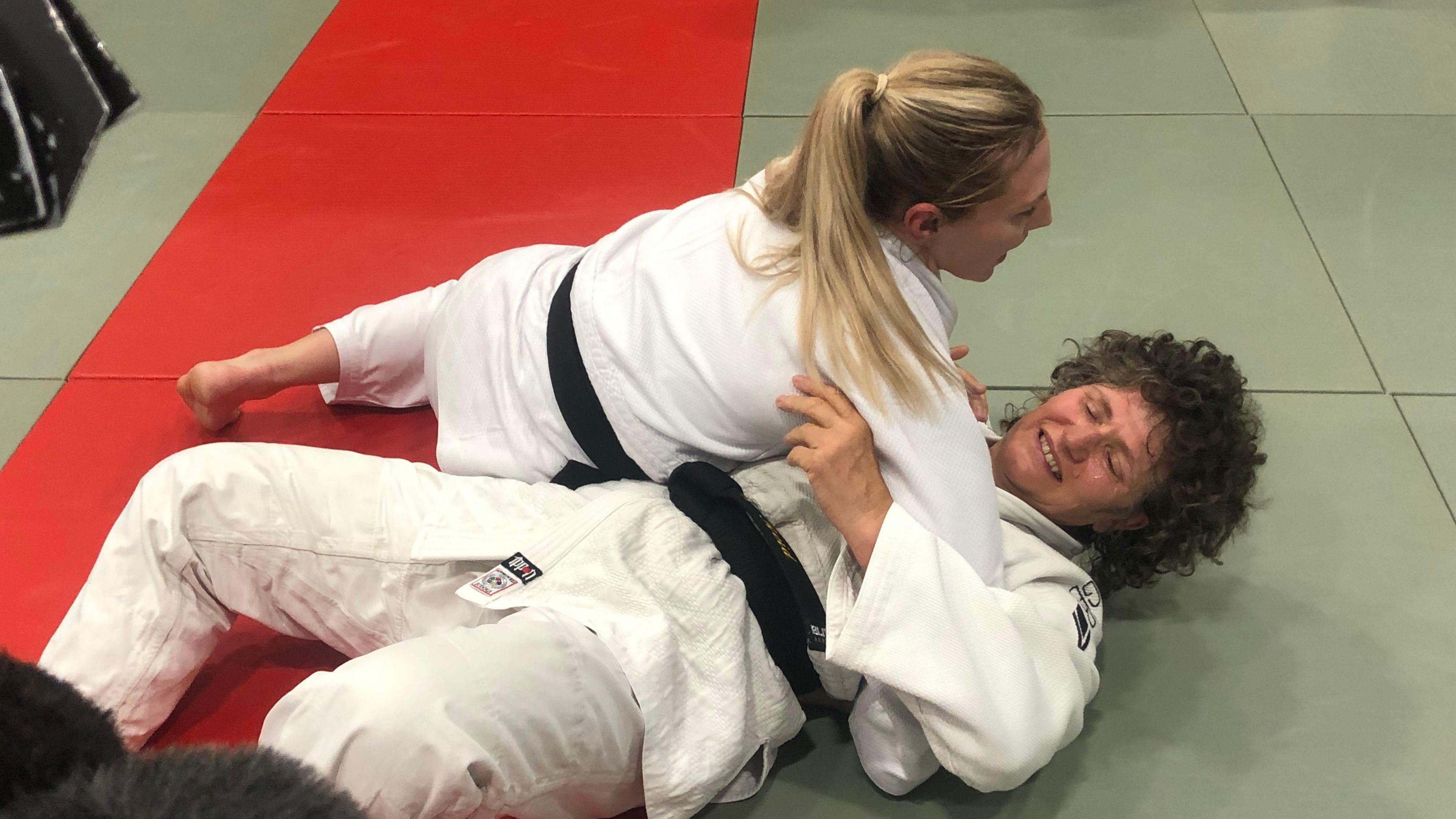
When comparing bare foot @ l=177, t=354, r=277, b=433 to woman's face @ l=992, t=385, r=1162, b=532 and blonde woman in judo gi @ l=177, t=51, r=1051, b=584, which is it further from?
woman's face @ l=992, t=385, r=1162, b=532

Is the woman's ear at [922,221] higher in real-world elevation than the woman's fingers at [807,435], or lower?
higher

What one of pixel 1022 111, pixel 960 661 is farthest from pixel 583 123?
pixel 960 661

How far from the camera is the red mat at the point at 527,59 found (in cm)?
304

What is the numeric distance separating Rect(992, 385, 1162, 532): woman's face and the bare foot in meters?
1.37

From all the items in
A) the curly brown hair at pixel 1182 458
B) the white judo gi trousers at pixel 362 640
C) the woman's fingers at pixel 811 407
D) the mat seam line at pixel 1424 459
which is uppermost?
the woman's fingers at pixel 811 407

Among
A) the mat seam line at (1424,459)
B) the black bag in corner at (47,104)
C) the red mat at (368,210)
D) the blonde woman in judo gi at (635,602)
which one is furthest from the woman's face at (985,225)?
the black bag in corner at (47,104)

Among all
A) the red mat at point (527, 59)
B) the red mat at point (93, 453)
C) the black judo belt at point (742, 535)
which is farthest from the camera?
the red mat at point (527, 59)

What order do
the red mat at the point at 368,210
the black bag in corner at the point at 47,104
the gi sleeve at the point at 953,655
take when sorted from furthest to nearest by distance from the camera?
the black bag in corner at the point at 47,104, the red mat at the point at 368,210, the gi sleeve at the point at 953,655

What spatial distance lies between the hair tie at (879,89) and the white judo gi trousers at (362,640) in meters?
0.71

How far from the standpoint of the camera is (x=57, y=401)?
84.6 inches

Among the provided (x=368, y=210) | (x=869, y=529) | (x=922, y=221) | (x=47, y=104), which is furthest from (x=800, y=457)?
(x=47, y=104)

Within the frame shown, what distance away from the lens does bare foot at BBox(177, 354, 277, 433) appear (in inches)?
77.5

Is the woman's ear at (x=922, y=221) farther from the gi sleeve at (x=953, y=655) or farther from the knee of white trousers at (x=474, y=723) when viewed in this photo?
the knee of white trousers at (x=474, y=723)

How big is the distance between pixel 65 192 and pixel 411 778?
2235mm
